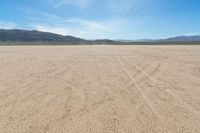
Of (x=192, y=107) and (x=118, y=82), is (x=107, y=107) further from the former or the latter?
(x=118, y=82)

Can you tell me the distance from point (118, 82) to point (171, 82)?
175 cm

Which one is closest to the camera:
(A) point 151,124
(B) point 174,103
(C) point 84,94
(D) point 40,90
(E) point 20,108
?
(A) point 151,124

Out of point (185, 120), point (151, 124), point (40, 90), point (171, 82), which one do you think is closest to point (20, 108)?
point (40, 90)

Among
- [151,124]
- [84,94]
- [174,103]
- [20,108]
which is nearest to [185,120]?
[151,124]

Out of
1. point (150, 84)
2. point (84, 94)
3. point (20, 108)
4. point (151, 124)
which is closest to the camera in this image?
point (151, 124)

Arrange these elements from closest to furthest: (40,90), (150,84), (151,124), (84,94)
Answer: (151,124) → (84,94) → (40,90) → (150,84)

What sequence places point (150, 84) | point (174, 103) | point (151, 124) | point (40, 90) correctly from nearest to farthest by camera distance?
point (151, 124) < point (174, 103) < point (40, 90) < point (150, 84)

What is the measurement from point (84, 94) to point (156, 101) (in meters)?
1.85

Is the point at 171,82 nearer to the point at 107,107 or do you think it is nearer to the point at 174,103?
the point at 174,103

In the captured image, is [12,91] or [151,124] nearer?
[151,124]

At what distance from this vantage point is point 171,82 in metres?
7.71

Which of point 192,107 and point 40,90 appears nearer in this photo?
point 192,107

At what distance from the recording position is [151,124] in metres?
3.95

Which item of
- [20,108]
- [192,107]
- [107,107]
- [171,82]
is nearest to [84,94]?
[107,107]
